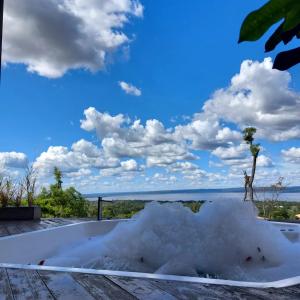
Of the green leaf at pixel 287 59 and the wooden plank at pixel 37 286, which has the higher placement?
the green leaf at pixel 287 59

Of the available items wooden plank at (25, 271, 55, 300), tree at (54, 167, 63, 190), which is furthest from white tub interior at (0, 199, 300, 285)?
tree at (54, 167, 63, 190)

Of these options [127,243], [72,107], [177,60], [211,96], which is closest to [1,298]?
[127,243]

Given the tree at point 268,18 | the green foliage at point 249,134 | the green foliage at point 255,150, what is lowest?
the tree at point 268,18

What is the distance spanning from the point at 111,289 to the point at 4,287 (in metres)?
0.53

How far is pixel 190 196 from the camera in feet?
16.2

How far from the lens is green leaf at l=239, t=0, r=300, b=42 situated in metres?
0.36

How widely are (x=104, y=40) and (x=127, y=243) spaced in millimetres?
4717

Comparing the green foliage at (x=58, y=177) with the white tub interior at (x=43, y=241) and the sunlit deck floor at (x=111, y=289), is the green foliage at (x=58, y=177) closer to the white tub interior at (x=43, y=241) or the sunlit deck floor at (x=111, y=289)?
the white tub interior at (x=43, y=241)

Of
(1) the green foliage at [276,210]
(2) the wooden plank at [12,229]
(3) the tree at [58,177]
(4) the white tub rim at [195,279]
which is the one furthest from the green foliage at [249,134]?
(4) the white tub rim at [195,279]

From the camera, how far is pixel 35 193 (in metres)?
5.79

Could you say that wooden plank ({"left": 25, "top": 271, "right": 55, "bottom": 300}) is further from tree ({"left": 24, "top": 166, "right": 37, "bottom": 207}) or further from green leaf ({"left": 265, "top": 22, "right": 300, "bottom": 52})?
tree ({"left": 24, "top": 166, "right": 37, "bottom": 207})

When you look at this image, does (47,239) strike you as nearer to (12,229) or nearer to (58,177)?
(12,229)

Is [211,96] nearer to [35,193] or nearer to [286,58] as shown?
[35,193]

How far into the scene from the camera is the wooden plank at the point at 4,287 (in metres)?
1.55
